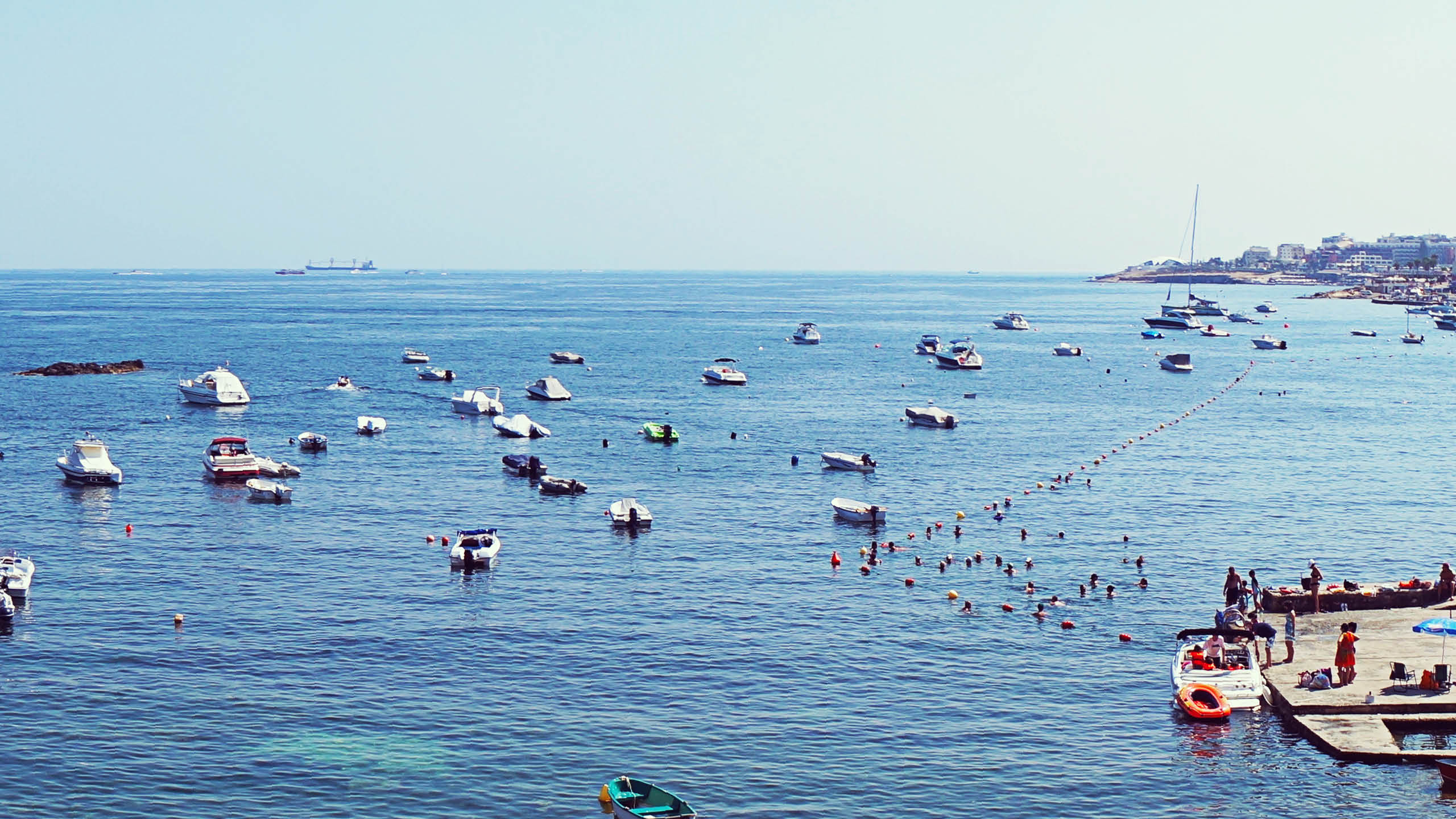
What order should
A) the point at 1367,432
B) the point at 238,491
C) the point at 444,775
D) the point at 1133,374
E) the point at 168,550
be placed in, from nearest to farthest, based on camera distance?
the point at 444,775
the point at 168,550
the point at 238,491
the point at 1367,432
the point at 1133,374

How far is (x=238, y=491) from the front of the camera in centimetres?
9525

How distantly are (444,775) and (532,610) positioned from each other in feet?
64.2

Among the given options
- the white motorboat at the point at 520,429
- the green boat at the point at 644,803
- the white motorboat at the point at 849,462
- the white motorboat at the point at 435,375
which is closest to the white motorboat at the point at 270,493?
the white motorboat at the point at 520,429

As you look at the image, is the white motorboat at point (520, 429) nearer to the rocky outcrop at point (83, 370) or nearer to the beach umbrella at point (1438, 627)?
the rocky outcrop at point (83, 370)

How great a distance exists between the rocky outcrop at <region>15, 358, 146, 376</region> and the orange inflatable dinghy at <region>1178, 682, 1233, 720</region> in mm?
150427

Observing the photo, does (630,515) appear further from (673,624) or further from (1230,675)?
(1230,675)

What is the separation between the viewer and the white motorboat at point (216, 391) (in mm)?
140875

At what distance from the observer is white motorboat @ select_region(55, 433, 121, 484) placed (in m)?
95.5

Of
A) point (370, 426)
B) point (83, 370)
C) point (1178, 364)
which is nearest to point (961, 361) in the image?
point (1178, 364)

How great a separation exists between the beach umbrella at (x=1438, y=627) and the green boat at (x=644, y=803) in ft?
89.5

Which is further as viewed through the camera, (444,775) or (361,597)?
(361,597)

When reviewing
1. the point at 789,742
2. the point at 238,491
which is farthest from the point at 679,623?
the point at 238,491

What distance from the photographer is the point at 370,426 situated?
4774 inches

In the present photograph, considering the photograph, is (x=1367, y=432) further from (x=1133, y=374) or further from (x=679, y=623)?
(x=679, y=623)
